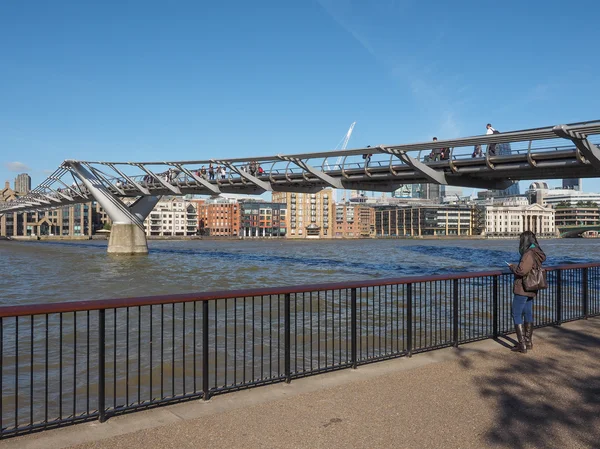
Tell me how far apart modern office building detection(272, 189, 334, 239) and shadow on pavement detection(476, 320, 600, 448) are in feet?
609

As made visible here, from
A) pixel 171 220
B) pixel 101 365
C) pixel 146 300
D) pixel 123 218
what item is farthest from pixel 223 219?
pixel 101 365

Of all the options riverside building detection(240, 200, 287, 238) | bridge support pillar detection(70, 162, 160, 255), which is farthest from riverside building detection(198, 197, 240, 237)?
bridge support pillar detection(70, 162, 160, 255)

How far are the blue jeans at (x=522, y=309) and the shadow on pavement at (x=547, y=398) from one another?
456 millimetres

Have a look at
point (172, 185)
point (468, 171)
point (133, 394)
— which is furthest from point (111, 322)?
point (172, 185)

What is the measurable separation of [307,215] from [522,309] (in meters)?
189

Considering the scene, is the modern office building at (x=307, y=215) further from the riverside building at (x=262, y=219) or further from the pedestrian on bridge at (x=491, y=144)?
the pedestrian on bridge at (x=491, y=144)

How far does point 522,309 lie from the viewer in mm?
7562

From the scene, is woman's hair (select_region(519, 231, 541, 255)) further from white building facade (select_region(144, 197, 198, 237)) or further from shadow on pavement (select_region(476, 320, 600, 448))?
white building facade (select_region(144, 197, 198, 237))

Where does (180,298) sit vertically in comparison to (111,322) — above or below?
above

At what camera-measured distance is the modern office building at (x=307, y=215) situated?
19450 cm

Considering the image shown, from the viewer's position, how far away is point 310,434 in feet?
14.8

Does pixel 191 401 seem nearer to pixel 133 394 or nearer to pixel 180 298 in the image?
pixel 180 298

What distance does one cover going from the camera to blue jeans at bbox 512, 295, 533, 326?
24.6ft

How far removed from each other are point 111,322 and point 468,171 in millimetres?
20565
